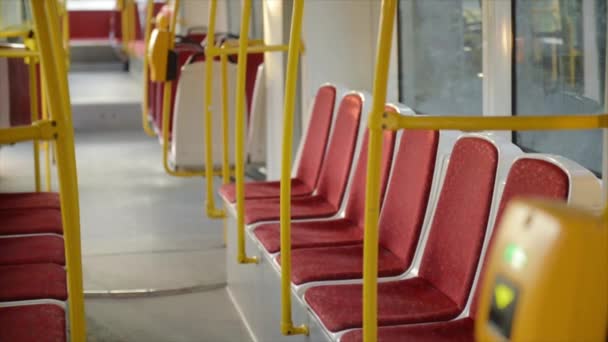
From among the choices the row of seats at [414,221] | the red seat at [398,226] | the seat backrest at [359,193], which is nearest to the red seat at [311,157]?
the row of seats at [414,221]

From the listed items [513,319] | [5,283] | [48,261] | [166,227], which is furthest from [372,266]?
[166,227]

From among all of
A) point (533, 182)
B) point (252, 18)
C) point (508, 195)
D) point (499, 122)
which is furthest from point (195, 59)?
point (499, 122)

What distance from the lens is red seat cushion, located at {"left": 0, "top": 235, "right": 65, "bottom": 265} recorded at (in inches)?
126

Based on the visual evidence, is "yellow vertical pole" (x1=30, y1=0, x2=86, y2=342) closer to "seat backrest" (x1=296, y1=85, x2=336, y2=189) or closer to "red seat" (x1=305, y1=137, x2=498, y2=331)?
"red seat" (x1=305, y1=137, x2=498, y2=331)

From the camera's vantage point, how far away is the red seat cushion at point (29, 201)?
4.14 metres

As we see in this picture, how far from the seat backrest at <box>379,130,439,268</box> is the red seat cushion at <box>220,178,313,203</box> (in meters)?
1.01

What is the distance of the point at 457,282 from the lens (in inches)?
104

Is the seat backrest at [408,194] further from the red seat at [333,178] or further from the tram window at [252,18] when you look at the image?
the tram window at [252,18]

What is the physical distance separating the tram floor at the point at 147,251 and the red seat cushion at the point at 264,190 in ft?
1.48

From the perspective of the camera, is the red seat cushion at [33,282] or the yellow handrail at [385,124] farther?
the red seat cushion at [33,282]

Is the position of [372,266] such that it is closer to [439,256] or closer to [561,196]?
[561,196]

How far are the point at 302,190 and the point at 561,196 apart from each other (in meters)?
2.21

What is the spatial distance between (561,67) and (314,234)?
100 centimetres

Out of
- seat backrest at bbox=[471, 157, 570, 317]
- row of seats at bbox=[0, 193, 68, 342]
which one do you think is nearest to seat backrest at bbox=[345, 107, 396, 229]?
row of seats at bbox=[0, 193, 68, 342]
